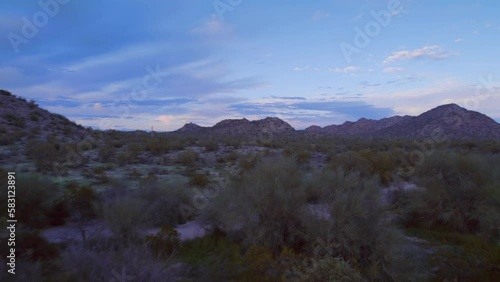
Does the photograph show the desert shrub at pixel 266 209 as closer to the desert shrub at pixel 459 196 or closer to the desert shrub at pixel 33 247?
the desert shrub at pixel 33 247

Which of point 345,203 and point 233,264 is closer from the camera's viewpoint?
point 233,264

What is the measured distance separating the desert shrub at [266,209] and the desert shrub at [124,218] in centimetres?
206

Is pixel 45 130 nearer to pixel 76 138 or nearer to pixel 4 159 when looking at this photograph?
pixel 76 138

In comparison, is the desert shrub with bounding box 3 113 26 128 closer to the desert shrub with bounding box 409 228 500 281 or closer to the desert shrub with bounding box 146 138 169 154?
the desert shrub with bounding box 146 138 169 154

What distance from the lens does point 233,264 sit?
7422 mm

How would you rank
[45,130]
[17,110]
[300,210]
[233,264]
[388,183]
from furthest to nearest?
[17,110], [45,130], [388,183], [300,210], [233,264]

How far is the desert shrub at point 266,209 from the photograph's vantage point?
9.03m

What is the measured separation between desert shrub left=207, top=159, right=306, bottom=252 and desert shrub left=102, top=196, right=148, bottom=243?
6.75 ft

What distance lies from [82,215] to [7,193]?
222 centimetres

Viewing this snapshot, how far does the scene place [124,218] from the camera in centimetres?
933

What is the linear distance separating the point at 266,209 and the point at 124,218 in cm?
348

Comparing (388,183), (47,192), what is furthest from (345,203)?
(388,183)

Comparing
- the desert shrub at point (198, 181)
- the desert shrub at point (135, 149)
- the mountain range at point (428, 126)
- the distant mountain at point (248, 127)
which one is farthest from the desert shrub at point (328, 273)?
the distant mountain at point (248, 127)

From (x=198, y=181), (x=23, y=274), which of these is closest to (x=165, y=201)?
(x=198, y=181)
